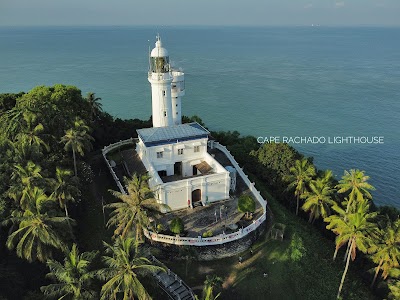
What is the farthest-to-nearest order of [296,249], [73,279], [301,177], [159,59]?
1. [159,59]
2. [301,177]
3. [296,249]
4. [73,279]

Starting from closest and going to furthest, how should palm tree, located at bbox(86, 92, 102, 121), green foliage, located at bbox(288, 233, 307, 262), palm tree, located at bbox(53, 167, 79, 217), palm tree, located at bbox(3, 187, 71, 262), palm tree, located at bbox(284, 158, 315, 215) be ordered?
palm tree, located at bbox(3, 187, 71, 262), palm tree, located at bbox(53, 167, 79, 217), green foliage, located at bbox(288, 233, 307, 262), palm tree, located at bbox(284, 158, 315, 215), palm tree, located at bbox(86, 92, 102, 121)

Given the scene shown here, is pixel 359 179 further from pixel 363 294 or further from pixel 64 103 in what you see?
pixel 64 103

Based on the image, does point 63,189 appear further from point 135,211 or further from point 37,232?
point 135,211

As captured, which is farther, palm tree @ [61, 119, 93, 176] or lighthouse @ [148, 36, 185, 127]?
lighthouse @ [148, 36, 185, 127]

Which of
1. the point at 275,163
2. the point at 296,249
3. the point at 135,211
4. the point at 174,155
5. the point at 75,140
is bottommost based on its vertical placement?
the point at 296,249

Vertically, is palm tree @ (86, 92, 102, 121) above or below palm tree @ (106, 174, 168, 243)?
above

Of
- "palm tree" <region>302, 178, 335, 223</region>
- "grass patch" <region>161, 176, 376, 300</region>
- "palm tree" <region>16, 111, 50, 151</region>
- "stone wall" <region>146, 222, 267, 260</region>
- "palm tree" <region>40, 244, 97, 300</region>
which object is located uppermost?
"palm tree" <region>16, 111, 50, 151</region>

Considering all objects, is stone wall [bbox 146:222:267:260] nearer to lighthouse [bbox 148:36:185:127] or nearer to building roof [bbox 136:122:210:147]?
building roof [bbox 136:122:210:147]

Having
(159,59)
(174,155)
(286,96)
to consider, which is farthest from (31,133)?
(286,96)

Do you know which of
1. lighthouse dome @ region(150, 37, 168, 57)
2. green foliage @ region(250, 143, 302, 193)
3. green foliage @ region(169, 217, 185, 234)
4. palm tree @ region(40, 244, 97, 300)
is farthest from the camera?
green foliage @ region(250, 143, 302, 193)

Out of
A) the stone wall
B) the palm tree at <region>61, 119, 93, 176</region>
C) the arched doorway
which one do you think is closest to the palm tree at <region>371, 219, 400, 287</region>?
the stone wall
